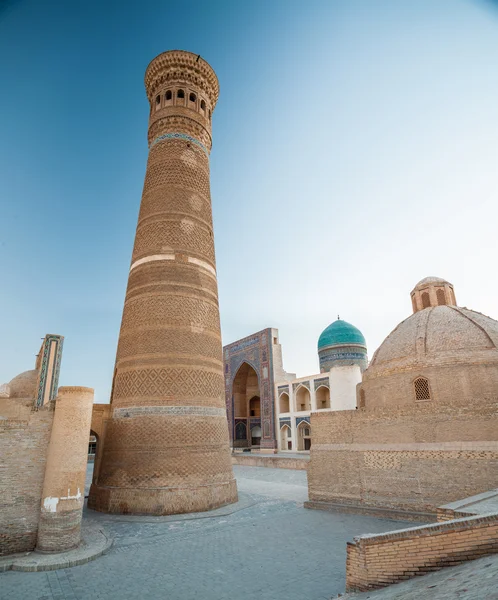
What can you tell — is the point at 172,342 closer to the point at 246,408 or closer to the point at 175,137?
the point at 175,137

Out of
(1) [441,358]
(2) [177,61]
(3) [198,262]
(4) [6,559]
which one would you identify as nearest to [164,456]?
(4) [6,559]

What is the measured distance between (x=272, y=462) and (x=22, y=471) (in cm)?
1455

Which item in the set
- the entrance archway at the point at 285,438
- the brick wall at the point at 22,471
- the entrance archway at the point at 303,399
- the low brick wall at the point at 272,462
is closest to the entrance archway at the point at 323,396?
the entrance archway at the point at 303,399

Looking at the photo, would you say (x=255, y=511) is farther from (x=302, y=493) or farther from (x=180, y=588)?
(x=180, y=588)

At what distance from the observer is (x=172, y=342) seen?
989 cm

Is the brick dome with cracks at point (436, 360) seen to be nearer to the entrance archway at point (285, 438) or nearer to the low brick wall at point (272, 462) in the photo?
the low brick wall at point (272, 462)

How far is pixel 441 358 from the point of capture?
1009cm

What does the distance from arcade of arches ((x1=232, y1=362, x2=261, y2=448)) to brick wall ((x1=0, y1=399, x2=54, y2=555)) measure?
21.1m

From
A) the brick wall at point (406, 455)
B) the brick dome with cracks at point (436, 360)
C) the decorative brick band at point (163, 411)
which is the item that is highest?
the brick dome with cracks at point (436, 360)

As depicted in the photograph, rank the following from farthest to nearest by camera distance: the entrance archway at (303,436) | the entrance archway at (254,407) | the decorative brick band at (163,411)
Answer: the entrance archway at (254,407)
the entrance archway at (303,436)
the decorative brick band at (163,411)

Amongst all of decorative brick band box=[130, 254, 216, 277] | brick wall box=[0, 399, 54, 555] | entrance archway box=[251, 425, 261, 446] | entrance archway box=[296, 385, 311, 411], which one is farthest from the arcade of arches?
brick wall box=[0, 399, 54, 555]

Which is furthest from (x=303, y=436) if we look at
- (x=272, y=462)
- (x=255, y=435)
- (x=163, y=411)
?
(x=163, y=411)

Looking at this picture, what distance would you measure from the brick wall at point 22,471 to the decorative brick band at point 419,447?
6433 mm

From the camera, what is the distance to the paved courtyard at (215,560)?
16.1ft
